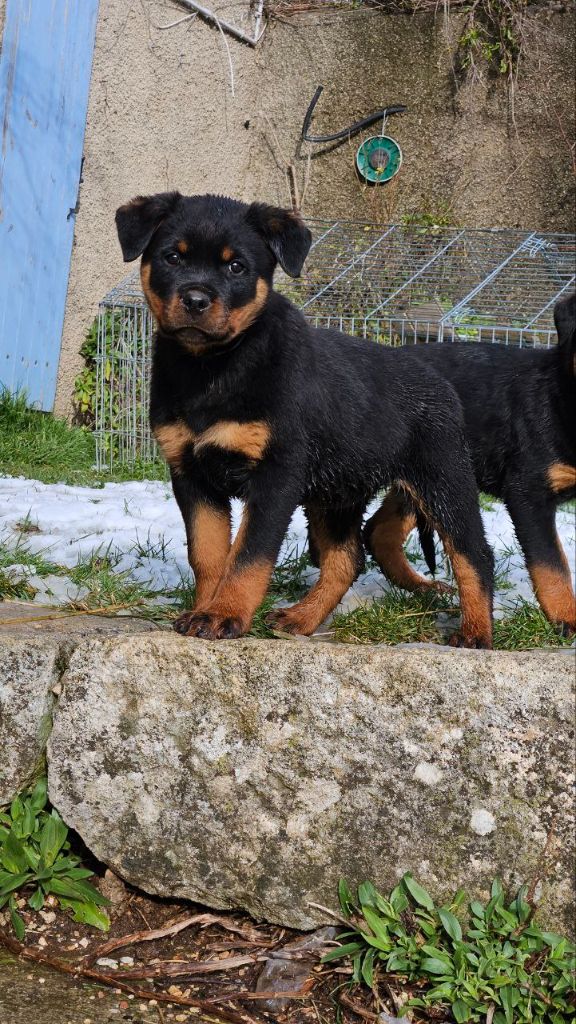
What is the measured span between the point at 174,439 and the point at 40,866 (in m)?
1.18

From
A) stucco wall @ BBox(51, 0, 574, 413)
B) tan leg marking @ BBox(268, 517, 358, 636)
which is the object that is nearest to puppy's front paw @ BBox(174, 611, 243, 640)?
tan leg marking @ BBox(268, 517, 358, 636)

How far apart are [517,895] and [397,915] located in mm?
287

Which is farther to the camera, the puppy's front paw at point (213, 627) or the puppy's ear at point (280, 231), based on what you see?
the puppy's ear at point (280, 231)

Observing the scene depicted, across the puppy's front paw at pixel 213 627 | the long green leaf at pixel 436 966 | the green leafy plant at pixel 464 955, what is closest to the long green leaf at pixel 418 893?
the green leafy plant at pixel 464 955

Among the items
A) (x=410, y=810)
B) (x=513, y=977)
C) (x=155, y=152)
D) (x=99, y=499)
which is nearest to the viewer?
(x=513, y=977)

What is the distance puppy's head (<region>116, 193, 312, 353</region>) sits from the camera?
2584 mm

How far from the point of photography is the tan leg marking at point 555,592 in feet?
10.6

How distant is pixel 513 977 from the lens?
7.41 feet

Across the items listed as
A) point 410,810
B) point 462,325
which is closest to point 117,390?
point 462,325

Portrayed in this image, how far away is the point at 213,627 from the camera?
2580 millimetres

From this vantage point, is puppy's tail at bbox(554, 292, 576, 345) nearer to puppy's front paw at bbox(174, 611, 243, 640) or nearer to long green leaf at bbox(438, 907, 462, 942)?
puppy's front paw at bbox(174, 611, 243, 640)

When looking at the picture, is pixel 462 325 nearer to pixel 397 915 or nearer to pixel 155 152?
pixel 155 152

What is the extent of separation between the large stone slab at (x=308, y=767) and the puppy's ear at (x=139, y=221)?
1.05m

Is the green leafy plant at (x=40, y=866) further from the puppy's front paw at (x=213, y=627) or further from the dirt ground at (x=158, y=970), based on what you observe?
the puppy's front paw at (x=213, y=627)
